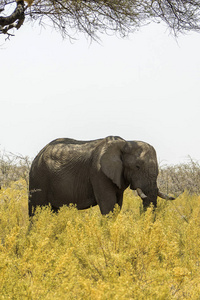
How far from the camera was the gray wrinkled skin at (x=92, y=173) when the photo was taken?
7684 millimetres

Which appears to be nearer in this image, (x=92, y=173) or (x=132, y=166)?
(x=132, y=166)

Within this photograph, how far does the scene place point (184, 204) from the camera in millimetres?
10945

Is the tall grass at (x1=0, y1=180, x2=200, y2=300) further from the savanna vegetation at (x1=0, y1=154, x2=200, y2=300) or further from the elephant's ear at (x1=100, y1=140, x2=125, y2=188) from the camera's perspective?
the elephant's ear at (x1=100, y1=140, x2=125, y2=188)

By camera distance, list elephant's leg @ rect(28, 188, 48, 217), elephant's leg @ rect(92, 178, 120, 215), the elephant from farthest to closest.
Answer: elephant's leg @ rect(28, 188, 48, 217), the elephant, elephant's leg @ rect(92, 178, 120, 215)

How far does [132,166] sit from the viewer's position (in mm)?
7754

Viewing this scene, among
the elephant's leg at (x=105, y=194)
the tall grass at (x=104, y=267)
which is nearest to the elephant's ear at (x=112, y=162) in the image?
the elephant's leg at (x=105, y=194)

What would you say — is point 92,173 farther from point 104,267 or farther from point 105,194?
point 104,267

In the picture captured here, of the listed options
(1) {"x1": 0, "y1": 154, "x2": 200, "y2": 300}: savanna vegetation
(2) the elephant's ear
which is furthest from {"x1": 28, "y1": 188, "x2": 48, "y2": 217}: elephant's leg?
(2) the elephant's ear

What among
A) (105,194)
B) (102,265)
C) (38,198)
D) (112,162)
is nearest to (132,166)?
(112,162)

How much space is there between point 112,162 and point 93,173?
496 mm

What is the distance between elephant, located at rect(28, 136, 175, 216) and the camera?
7676 millimetres

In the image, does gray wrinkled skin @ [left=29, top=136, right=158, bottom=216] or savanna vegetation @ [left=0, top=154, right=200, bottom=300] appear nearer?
savanna vegetation @ [left=0, top=154, right=200, bottom=300]

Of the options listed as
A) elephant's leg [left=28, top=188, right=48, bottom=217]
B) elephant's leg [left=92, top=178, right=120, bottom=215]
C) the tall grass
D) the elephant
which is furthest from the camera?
elephant's leg [left=28, top=188, right=48, bottom=217]

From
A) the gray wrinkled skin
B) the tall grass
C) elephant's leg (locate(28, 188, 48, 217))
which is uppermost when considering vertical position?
the gray wrinkled skin
